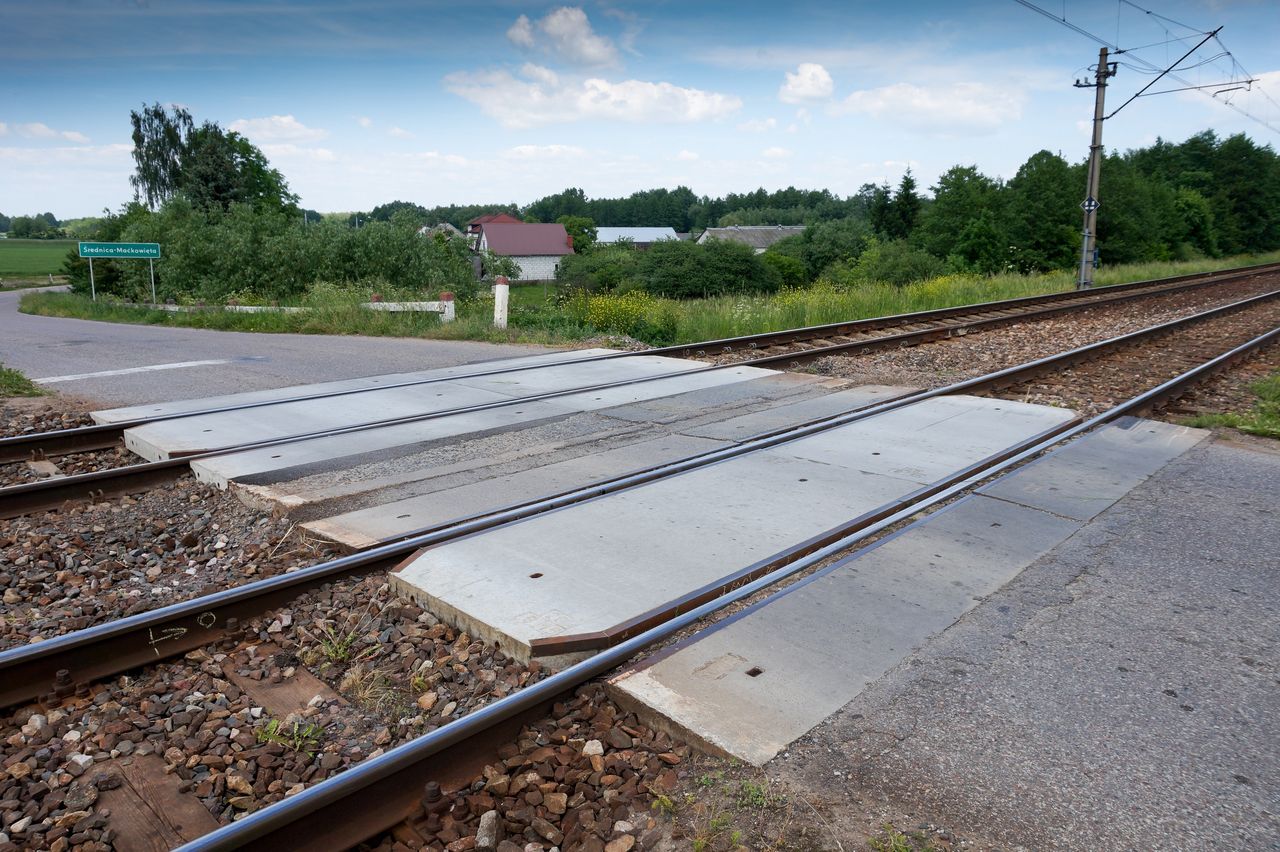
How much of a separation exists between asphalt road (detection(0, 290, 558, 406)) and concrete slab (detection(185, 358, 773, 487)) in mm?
2366

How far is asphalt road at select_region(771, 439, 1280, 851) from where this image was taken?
270 centimetres

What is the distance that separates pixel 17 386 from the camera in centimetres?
1022

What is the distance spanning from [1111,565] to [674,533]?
8.01 feet

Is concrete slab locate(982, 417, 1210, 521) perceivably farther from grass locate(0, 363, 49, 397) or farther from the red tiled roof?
the red tiled roof

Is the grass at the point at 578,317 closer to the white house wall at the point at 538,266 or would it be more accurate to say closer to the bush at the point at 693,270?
the bush at the point at 693,270

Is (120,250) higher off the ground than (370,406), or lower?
higher

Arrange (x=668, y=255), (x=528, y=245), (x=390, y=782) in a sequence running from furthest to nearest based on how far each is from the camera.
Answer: (x=528, y=245) → (x=668, y=255) → (x=390, y=782)

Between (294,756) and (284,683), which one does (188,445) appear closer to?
(284,683)

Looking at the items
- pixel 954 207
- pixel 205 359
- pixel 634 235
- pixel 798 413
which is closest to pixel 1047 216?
pixel 954 207

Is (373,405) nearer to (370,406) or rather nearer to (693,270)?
(370,406)

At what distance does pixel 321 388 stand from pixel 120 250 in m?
17.9

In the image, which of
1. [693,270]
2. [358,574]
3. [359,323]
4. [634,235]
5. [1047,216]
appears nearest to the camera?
[358,574]

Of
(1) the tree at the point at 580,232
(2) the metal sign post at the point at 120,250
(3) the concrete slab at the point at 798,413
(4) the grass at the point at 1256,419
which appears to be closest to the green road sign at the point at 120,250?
(2) the metal sign post at the point at 120,250

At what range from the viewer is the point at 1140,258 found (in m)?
49.9
